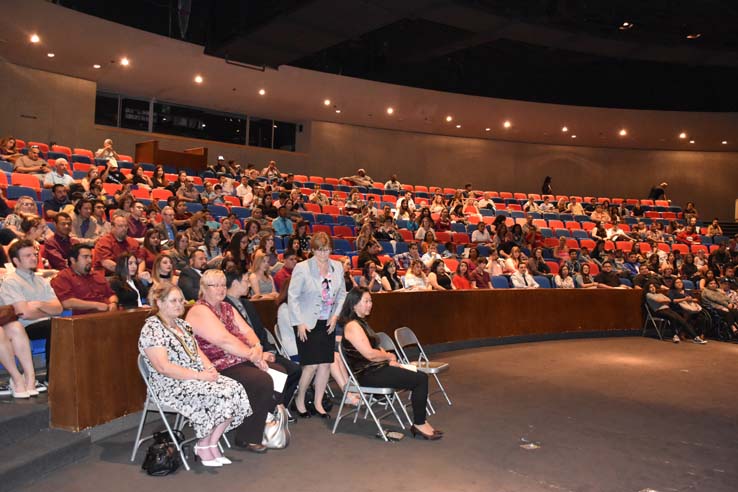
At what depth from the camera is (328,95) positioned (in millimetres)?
17609

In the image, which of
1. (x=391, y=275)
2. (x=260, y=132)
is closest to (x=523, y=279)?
(x=391, y=275)

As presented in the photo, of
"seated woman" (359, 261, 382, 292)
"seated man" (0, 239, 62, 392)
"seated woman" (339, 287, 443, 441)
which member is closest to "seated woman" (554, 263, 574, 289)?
"seated woman" (359, 261, 382, 292)

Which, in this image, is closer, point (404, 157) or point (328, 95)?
point (328, 95)

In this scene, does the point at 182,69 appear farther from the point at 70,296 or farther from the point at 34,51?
the point at 70,296

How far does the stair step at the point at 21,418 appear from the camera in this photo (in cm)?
389

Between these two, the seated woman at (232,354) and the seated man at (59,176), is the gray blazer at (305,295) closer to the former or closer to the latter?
the seated woman at (232,354)

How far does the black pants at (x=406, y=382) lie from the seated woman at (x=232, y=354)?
0.73 metres

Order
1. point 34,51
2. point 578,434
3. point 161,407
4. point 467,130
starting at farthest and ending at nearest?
point 467,130 < point 34,51 < point 578,434 < point 161,407

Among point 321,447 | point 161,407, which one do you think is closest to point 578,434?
point 321,447

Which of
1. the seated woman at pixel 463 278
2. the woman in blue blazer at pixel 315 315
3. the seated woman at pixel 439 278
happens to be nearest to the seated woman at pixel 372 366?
the woman in blue blazer at pixel 315 315

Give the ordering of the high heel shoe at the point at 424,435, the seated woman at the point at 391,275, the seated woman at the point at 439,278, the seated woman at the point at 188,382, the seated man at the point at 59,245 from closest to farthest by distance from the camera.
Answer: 1. the seated woman at the point at 188,382
2. the high heel shoe at the point at 424,435
3. the seated man at the point at 59,245
4. the seated woman at the point at 391,275
5. the seated woman at the point at 439,278

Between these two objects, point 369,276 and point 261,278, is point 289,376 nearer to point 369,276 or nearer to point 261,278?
point 261,278

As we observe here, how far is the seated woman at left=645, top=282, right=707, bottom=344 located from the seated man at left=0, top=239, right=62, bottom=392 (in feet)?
32.1

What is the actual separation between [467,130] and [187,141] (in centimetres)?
905
